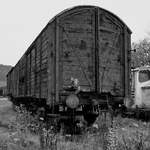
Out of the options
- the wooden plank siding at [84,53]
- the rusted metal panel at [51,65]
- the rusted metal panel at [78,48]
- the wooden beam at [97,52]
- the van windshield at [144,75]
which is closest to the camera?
the rusted metal panel at [51,65]

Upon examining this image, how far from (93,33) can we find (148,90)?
5507 millimetres

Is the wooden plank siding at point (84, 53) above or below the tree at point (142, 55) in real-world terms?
below

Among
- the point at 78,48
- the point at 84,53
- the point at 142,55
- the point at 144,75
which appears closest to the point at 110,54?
the point at 84,53

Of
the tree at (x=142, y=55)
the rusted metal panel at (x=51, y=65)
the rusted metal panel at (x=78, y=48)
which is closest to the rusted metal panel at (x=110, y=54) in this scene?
the rusted metal panel at (x=78, y=48)

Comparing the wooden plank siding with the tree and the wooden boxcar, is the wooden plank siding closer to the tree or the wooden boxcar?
the wooden boxcar

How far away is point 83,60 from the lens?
900cm

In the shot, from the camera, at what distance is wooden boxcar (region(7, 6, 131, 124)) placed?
8484mm

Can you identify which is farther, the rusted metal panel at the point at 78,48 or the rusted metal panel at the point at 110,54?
the rusted metal panel at the point at 110,54

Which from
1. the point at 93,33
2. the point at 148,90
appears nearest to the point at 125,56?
the point at 93,33

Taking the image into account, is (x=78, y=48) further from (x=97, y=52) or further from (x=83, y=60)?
(x=97, y=52)

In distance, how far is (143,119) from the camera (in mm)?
14250

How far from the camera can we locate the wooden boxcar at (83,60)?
27.8 ft

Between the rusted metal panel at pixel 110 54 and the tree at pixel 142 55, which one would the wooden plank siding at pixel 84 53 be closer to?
the rusted metal panel at pixel 110 54

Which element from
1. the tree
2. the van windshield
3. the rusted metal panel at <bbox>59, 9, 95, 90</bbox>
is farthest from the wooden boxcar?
the tree
